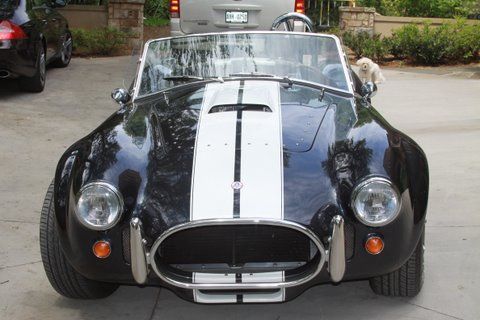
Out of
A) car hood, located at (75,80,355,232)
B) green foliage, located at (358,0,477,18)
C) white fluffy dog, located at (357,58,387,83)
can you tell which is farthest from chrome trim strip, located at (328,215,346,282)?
green foliage, located at (358,0,477,18)

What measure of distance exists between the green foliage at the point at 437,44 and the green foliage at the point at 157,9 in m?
7.10

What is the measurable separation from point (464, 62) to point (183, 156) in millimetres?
10961

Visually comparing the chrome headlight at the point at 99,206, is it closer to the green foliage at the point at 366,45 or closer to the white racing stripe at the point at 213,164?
the white racing stripe at the point at 213,164

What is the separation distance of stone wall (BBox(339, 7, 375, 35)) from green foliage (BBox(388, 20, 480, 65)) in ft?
2.84

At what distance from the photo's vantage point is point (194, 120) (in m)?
4.20

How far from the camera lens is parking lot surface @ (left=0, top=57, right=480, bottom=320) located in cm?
398

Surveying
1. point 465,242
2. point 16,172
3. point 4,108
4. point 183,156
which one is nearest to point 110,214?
point 183,156

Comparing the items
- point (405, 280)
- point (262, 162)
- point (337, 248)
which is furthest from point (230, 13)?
point (337, 248)

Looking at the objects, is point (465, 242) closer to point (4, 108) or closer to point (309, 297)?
point (309, 297)

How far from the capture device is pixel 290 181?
140 inches

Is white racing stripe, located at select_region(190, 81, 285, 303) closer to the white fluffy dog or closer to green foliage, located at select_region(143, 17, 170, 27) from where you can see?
the white fluffy dog

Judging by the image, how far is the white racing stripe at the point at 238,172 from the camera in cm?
341

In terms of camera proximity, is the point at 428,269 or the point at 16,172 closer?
the point at 428,269

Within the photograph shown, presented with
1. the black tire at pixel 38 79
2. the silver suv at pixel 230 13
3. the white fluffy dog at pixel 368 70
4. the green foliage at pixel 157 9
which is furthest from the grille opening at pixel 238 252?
the green foliage at pixel 157 9
